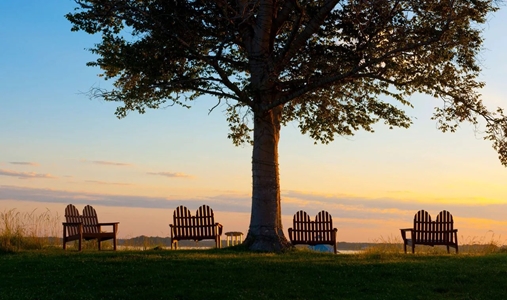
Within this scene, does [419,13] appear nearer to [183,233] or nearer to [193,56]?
[193,56]

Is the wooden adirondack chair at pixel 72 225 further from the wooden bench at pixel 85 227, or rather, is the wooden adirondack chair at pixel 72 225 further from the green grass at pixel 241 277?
the green grass at pixel 241 277

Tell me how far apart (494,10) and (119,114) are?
1218 cm

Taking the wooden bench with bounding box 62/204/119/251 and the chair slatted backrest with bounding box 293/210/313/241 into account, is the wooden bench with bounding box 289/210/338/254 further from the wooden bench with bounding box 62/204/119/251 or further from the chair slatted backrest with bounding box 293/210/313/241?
the wooden bench with bounding box 62/204/119/251

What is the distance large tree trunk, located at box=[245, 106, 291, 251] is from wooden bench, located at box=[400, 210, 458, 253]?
3943 mm

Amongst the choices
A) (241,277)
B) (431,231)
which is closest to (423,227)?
(431,231)

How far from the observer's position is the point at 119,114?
2100 centimetres

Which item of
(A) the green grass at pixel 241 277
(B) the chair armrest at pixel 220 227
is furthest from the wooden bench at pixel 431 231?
(B) the chair armrest at pixel 220 227

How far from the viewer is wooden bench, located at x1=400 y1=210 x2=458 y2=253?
1862cm

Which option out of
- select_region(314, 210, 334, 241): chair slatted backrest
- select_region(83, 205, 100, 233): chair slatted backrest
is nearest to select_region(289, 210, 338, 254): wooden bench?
select_region(314, 210, 334, 241): chair slatted backrest

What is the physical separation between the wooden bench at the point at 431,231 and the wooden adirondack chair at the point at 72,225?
933 centimetres

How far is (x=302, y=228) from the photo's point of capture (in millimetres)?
18469

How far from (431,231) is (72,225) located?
10.5 m

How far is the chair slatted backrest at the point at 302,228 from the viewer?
18.3m

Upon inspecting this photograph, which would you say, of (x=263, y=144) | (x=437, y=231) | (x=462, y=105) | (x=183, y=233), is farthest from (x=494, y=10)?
(x=183, y=233)
